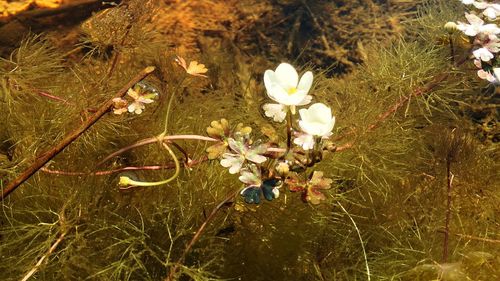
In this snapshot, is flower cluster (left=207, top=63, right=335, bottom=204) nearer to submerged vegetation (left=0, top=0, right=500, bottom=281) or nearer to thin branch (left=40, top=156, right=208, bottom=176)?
submerged vegetation (left=0, top=0, right=500, bottom=281)

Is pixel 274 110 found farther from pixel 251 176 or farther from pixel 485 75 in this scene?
pixel 485 75

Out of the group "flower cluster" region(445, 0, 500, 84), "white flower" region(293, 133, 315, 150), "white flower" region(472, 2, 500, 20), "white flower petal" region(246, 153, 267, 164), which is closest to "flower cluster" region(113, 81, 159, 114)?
"white flower petal" region(246, 153, 267, 164)

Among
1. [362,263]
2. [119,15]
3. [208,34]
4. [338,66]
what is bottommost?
[362,263]

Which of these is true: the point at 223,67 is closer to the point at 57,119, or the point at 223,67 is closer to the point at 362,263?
the point at 57,119

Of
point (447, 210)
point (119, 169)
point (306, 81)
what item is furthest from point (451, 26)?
point (119, 169)

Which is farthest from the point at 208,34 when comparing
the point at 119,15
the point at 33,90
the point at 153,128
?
the point at 33,90

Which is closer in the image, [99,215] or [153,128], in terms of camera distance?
[99,215]
